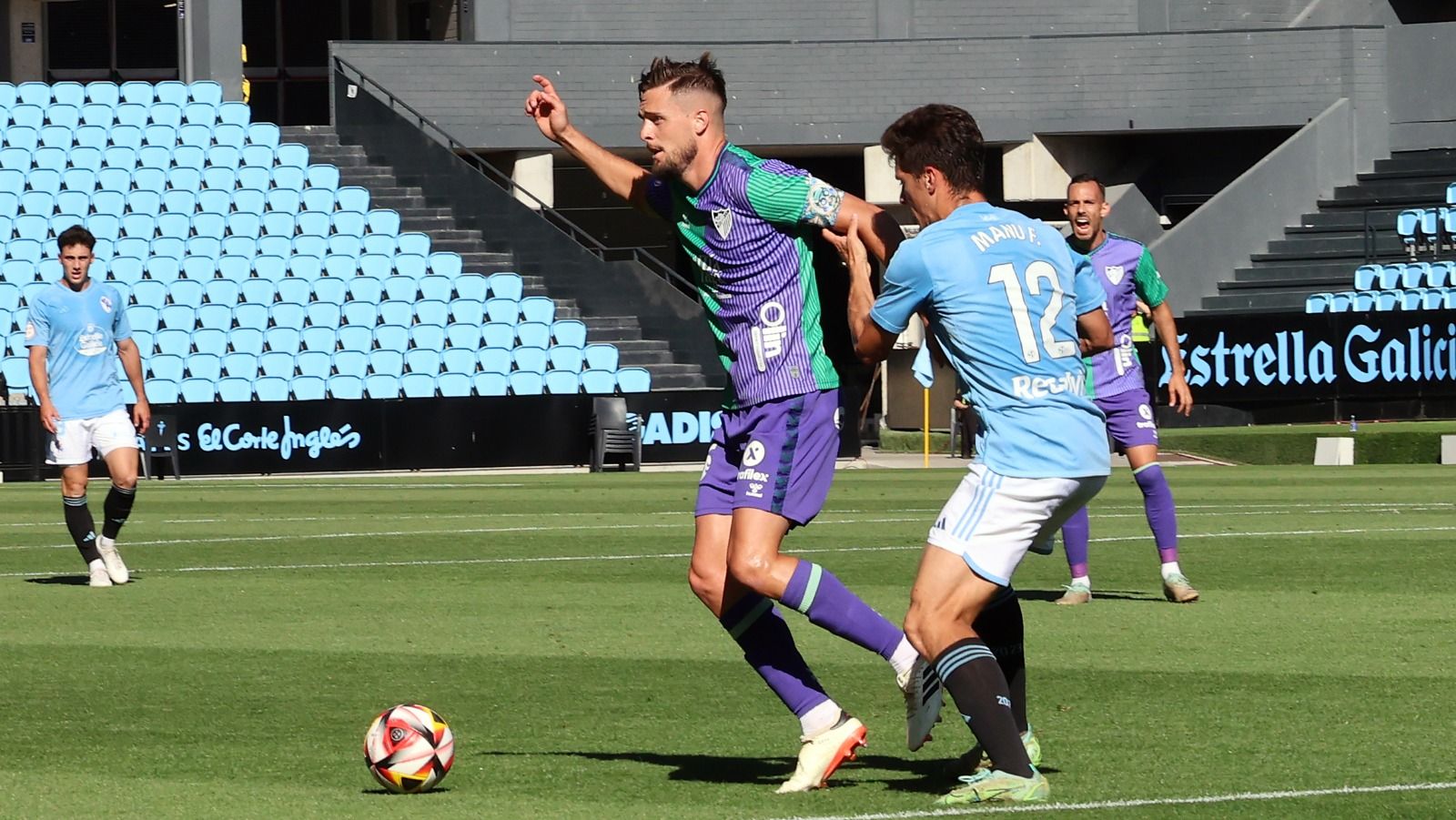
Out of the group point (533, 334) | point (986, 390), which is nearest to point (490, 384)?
point (533, 334)

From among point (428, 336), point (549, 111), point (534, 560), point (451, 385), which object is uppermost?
point (549, 111)

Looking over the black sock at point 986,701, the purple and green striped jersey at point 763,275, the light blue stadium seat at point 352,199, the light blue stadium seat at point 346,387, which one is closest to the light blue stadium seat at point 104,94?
the light blue stadium seat at point 352,199

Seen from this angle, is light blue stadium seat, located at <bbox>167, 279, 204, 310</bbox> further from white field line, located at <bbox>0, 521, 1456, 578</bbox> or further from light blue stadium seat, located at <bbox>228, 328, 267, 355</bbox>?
white field line, located at <bbox>0, 521, 1456, 578</bbox>

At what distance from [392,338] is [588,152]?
2259cm

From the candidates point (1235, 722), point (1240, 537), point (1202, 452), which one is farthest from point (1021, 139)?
point (1235, 722)

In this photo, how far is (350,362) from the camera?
28.7 meters

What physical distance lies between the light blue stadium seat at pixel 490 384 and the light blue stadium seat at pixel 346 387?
1.55m

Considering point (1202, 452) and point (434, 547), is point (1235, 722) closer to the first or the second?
point (434, 547)

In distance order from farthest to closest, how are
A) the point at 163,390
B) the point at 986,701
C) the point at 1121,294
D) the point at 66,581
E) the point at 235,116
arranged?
the point at 235,116
the point at 163,390
the point at 66,581
the point at 1121,294
the point at 986,701

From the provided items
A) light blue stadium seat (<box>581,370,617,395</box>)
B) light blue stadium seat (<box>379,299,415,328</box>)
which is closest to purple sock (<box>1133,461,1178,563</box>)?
light blue stadium seat (<box>581,370,617,395</box>)

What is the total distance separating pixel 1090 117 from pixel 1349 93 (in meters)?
4.56

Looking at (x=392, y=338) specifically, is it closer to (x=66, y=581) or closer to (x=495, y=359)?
(x=495, y=359)

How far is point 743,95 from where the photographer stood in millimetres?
36469

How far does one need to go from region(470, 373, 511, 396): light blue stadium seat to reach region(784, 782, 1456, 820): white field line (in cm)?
2337
